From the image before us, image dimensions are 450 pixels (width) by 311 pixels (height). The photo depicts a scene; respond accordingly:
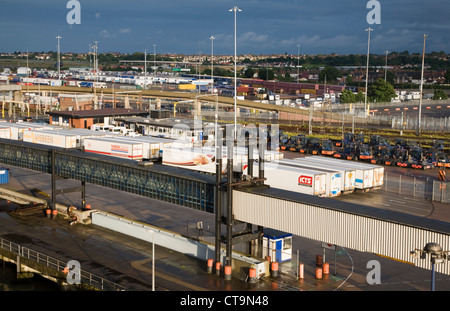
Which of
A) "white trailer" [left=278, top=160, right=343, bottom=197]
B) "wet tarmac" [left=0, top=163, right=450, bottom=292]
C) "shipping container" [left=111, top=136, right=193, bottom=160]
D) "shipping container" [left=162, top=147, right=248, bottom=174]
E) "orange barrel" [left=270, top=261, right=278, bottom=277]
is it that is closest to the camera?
"wet tarmac" [left=0, top=163, right=450, bottom=292]

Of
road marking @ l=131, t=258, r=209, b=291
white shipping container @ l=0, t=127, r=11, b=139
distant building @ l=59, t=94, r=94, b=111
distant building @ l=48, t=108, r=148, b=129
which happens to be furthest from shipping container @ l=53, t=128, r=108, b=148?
distant building @ l=59, t=94, r=94, b=111

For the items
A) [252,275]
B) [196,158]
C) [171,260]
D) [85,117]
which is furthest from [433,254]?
[85,117]

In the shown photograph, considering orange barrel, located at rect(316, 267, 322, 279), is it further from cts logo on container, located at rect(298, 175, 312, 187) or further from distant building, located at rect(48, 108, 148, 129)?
distant building, located at rect(48, 108, 148, 129)

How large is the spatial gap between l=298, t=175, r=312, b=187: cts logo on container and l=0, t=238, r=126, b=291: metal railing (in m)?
19.7

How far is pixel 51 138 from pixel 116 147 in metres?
9.06

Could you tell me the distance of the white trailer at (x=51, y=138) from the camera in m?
57.4

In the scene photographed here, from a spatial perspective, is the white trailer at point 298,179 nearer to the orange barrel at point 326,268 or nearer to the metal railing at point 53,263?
the orange barrel at point 326,268

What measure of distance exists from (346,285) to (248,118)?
79.3m

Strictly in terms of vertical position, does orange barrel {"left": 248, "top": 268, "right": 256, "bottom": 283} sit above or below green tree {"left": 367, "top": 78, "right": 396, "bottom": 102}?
below

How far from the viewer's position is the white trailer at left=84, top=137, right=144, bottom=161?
2077 inches

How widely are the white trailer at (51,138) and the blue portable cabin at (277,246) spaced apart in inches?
1288

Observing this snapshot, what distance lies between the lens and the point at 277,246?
2983cm

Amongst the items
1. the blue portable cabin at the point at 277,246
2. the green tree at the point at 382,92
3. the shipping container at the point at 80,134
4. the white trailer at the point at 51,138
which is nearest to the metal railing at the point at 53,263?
the blue portable cabin at the point at 277,246

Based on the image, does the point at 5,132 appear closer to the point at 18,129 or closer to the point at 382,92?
the point at 18,129
